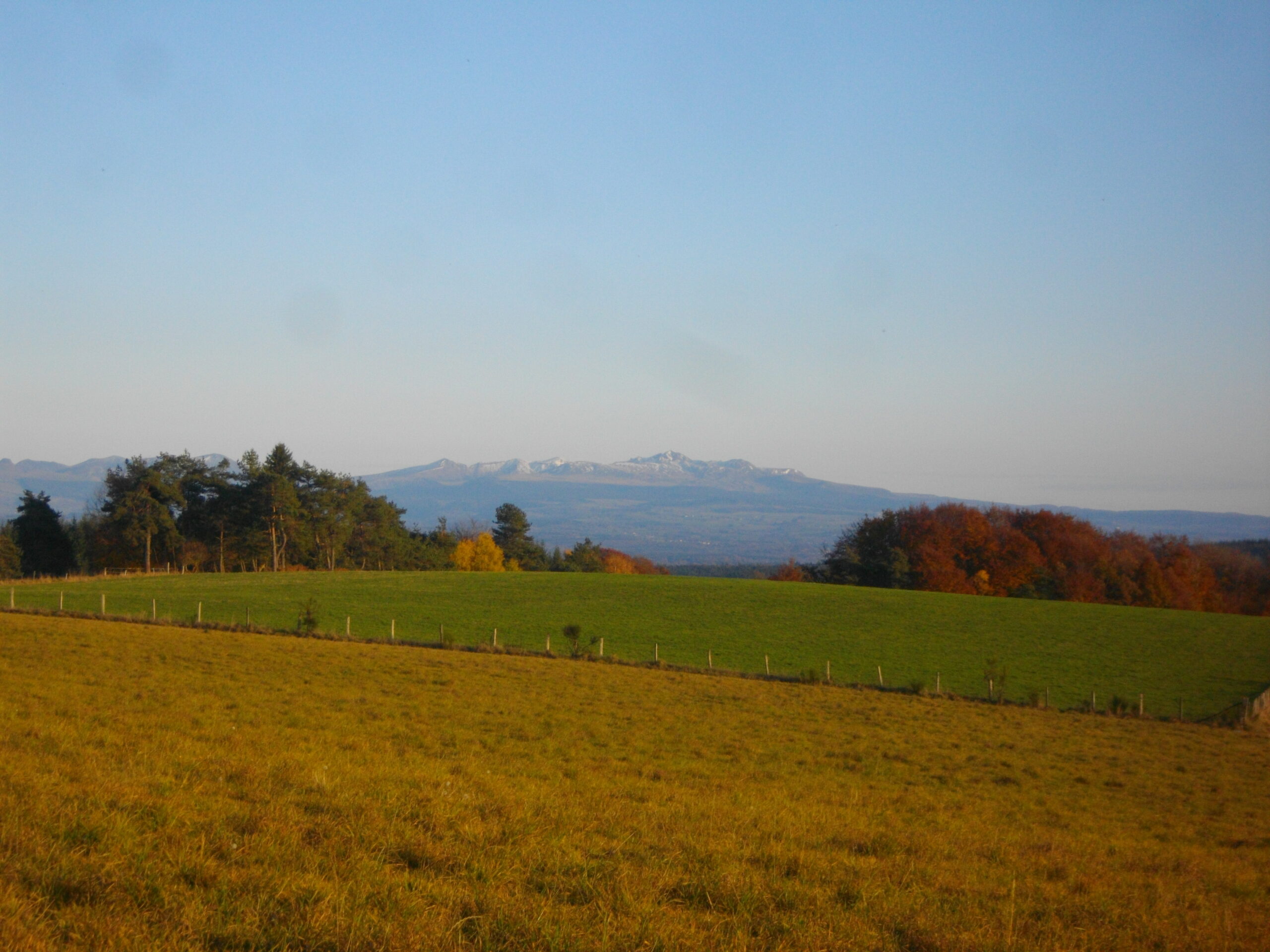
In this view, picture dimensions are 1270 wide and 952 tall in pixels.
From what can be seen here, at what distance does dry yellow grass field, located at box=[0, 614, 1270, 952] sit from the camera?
509cm

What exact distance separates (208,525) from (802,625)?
6369cm

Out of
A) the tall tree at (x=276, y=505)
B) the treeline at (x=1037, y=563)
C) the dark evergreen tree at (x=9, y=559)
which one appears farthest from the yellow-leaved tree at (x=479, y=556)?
the dark evergreen tree at (x=9, y=559)

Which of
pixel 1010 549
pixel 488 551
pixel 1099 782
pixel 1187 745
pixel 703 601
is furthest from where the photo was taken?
pixel 488 551

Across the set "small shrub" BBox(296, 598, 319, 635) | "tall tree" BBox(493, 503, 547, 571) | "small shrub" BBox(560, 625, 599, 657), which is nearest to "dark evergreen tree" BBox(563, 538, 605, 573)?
"tall tree" BBox(493, 503, 547, 571)

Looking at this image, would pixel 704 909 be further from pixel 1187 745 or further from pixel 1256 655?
pixel 1256 655

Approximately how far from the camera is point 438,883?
568 centimetres

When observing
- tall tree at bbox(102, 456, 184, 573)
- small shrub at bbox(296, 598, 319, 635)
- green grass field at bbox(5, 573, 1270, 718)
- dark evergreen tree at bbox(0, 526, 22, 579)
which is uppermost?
tall tree at bbox(102, 456, 184, 573)

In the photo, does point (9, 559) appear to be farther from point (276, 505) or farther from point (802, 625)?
point (802, 625)

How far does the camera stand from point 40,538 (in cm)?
7981

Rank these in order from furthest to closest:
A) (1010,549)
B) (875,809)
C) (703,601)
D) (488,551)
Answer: (488,551) → (1010,549) → (703,601) → (875,809)

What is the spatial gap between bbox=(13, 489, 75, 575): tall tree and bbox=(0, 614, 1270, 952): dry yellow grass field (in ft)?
243

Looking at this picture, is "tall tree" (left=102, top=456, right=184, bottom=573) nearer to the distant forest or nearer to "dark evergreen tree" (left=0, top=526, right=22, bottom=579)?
the distant forest

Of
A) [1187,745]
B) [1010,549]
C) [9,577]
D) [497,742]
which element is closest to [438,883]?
[497,742]

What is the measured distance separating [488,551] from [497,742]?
103m
